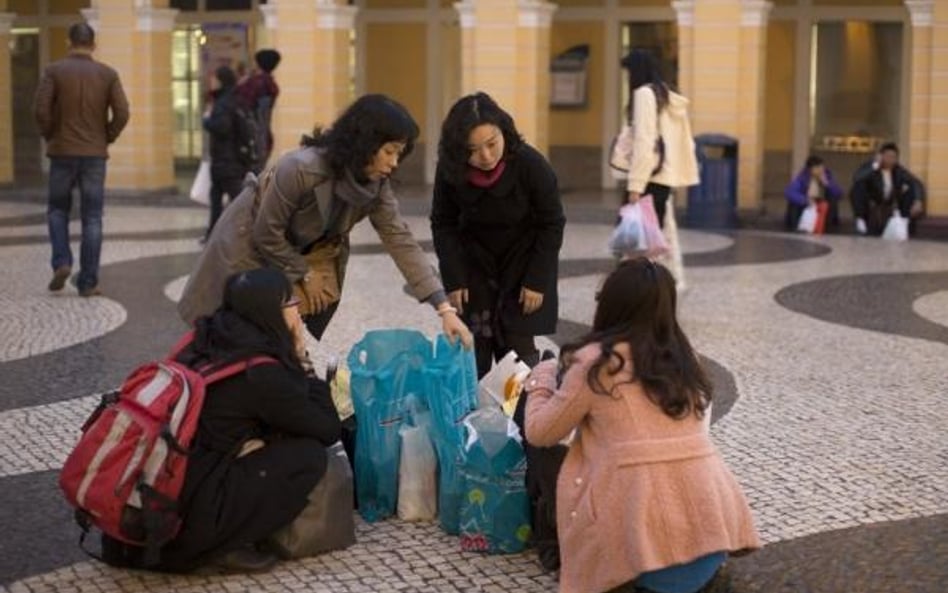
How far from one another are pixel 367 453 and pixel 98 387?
304cm

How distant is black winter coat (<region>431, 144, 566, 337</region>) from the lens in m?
7.14

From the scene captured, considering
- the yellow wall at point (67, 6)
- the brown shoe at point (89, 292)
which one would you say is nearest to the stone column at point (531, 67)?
the yellow wall at point (67, 6)

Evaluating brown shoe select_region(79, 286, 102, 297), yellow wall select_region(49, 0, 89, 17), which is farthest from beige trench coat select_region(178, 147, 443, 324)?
yellow wall select_region(49, 0, 89, 17)

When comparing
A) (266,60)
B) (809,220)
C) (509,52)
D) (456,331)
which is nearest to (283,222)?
(456,331)

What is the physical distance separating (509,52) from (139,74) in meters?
4.85

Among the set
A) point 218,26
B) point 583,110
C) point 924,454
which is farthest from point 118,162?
point 924,454

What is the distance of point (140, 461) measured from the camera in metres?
5.57

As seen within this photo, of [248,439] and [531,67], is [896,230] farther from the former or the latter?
[248,439]

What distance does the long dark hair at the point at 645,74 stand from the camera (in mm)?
11320

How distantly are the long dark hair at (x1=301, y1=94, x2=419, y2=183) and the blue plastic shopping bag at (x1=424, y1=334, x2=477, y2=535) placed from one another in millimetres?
767

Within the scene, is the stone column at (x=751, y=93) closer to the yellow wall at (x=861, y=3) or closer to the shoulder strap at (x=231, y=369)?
the yellow wall at (x=861, y=3)

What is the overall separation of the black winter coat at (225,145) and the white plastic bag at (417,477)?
32.1 ft

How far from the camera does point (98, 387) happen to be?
30.1 feet

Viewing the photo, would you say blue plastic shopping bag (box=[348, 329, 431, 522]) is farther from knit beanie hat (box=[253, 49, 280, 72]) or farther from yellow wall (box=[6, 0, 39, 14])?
yellow wall (box=[6, 0, 39, 14])
